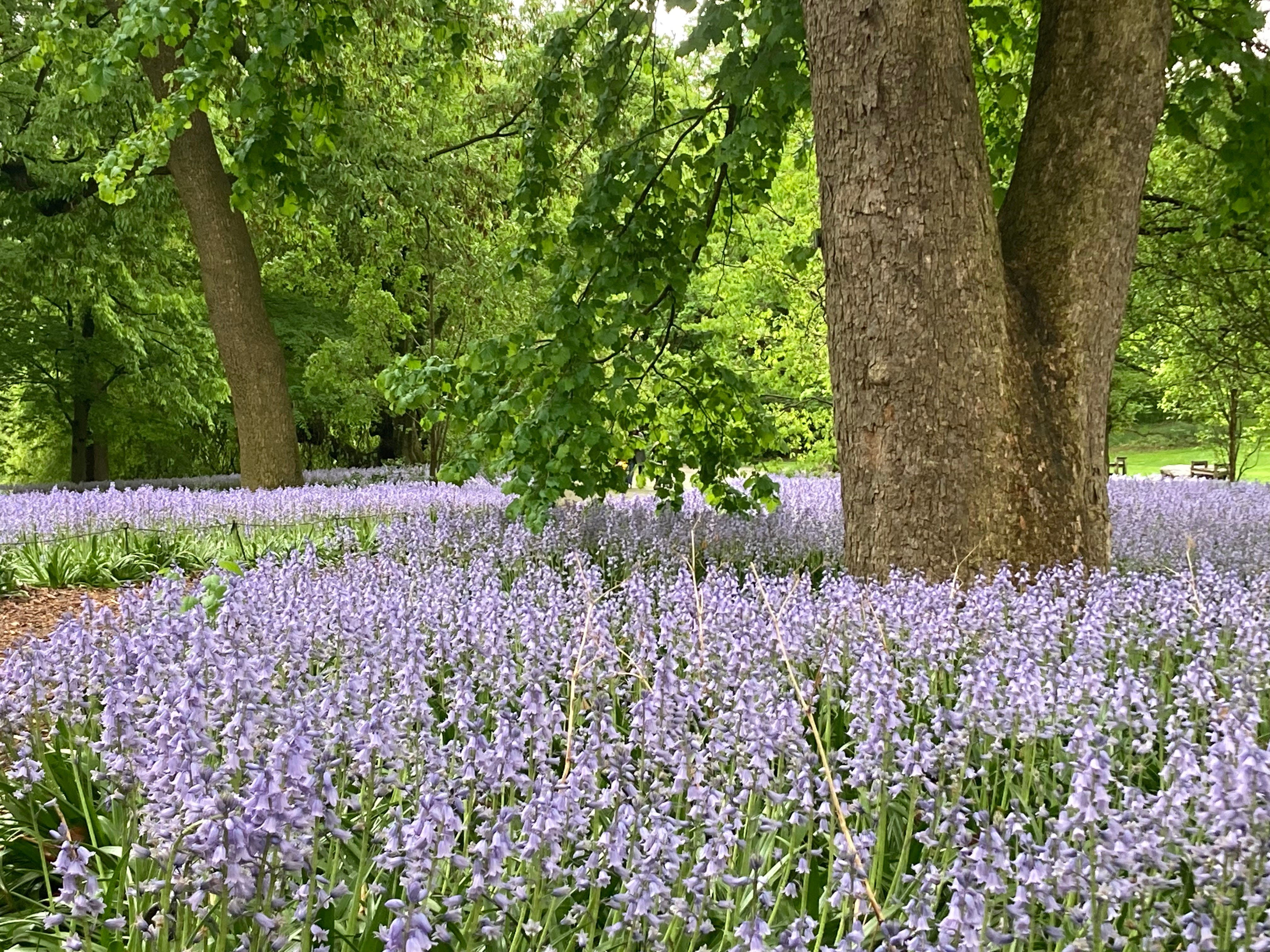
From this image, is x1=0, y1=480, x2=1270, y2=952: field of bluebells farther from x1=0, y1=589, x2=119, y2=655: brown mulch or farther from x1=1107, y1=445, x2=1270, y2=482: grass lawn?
x1=1107, y1=445, x2=1270, y2=482: grass lawn

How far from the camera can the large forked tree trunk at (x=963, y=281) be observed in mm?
4535

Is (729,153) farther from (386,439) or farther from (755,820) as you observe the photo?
(386,439)

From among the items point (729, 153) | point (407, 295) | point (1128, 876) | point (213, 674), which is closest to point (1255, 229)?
point (729, 153)

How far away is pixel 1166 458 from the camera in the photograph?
158 ft

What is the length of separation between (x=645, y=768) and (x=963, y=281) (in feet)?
10.3

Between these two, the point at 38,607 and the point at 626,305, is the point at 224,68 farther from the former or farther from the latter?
the point at 38,607

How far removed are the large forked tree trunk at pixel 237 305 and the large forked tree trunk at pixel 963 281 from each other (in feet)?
32.3

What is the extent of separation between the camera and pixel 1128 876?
1.94 m

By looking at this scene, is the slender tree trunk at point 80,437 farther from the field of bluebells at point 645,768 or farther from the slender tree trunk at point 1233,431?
the slender tree trunk at point 1233,431

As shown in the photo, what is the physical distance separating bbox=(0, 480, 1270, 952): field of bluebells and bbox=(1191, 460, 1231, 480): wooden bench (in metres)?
22.5

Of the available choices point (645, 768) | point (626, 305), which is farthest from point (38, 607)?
point (645, 768)

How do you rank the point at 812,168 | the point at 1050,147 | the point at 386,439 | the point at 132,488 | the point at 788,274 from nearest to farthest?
the point at 1050,147, the point at 812,168, the point at 132,488, the point at 788,274, the point at 386,439

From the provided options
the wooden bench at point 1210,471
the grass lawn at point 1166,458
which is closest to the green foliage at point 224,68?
the wooden bench at point 1210,471

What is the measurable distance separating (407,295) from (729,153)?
1283 cm
